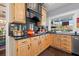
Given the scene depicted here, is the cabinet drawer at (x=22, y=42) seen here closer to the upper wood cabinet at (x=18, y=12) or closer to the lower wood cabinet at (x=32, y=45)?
the lower wood cabinet at (x=32, y=45)

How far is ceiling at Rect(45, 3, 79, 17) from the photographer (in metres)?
1.87

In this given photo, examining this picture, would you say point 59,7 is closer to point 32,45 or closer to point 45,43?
point 45,43

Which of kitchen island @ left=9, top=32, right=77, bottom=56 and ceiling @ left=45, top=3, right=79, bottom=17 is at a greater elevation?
ceiling @ left=45, top=3, right=79, bottom=17

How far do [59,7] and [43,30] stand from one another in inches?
17.2

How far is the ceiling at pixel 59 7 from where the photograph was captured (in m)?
1.87

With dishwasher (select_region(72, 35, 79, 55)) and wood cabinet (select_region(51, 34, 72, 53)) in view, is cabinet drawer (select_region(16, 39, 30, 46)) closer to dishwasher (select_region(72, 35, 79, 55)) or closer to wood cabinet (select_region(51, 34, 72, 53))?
wood cabinet (select_region(51, 34, 72, 53))

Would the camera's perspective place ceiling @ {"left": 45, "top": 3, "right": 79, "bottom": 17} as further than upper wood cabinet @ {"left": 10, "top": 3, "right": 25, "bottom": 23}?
Yes

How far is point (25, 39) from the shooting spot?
184 cm

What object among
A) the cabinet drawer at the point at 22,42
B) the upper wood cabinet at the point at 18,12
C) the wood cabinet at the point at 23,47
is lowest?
the wood cabinet at the point at 23,47

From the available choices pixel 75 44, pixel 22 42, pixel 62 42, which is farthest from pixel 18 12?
pixel 75 44

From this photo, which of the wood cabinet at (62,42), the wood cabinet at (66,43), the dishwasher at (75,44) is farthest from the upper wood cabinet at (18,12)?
the dishwasher at (75,44)

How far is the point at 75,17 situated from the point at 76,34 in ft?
0.89

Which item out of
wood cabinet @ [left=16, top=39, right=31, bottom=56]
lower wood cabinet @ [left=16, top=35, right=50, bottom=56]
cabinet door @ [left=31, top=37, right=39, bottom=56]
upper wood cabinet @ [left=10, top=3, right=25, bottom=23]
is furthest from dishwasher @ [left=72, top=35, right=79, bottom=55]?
upper wood cabinet @ [left=10, top=3, right=25, bottom=23]

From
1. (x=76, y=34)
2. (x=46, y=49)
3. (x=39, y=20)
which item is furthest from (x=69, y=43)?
Result: (x=39, y=20)
